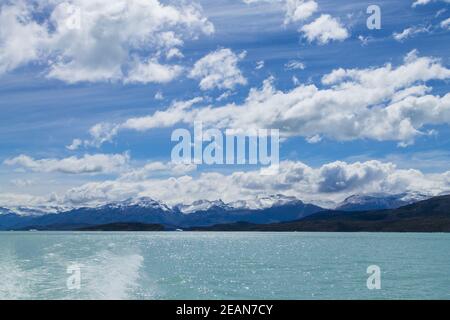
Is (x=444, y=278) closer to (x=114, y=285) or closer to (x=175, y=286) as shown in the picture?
(x=175, y=286)

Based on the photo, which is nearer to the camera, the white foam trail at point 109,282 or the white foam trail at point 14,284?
the white foam trail at point 14,284

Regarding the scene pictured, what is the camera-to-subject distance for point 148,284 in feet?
227

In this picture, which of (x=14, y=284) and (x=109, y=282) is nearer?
(x=14, y=284)

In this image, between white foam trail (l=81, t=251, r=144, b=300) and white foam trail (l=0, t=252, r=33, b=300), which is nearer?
white foam trail (l=0, t=252, r=33, b=300)
